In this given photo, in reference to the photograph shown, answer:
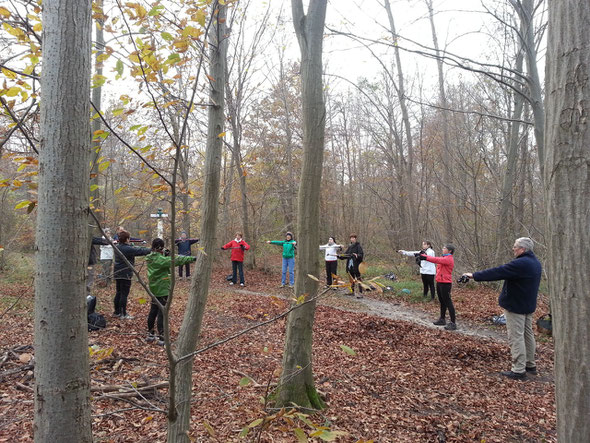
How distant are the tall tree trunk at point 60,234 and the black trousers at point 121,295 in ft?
20.3

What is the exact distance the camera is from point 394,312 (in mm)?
9711

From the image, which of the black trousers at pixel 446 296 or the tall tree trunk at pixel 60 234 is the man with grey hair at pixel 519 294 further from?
the tall tree trunk at pixel 60 234

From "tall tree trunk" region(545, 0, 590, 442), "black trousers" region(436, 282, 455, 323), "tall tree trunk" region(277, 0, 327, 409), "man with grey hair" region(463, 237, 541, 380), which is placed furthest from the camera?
"black trousers" region(436, 282, 455, 323)

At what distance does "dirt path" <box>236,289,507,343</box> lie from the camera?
7802 millimetres

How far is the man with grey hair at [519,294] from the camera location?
512 centimetres

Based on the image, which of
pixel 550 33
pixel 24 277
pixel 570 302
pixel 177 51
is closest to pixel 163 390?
pixel 177 51

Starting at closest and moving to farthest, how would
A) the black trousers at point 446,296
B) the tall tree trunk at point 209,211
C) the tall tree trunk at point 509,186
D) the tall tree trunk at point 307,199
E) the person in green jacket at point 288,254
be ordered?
the tall tree trunk at point 209,211
the tall tree trunk at point 307,199
the black trousers at point 446,296
the tall tree trunk at point 509,186
the person in green jacket at point 288,254

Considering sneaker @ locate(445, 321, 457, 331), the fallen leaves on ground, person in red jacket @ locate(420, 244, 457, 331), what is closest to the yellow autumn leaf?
the fallen leaves on ground

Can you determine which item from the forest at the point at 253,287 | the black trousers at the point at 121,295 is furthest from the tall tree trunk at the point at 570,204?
the black trousers at the point at 121,295

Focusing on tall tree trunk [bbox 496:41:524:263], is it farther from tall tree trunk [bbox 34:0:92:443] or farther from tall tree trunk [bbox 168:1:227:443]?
tall tree trunk [bbox 34:0:92:443]

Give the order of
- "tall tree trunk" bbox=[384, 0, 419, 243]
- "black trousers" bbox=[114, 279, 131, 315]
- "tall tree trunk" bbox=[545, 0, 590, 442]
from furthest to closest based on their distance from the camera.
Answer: "tall tree trunk" bbox=[384, 0, 419, 243] → "black trousers" bbox=[114, 279, 131, 315] → "tall tree trunk" bbox=[545, 0, 590, 442]

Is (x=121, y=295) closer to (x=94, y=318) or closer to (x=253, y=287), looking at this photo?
(x=94, y=318)

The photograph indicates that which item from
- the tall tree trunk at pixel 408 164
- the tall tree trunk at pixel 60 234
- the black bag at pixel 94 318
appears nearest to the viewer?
the tall tree trunk at pixel 60 234

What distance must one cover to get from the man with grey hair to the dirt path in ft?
6.95
